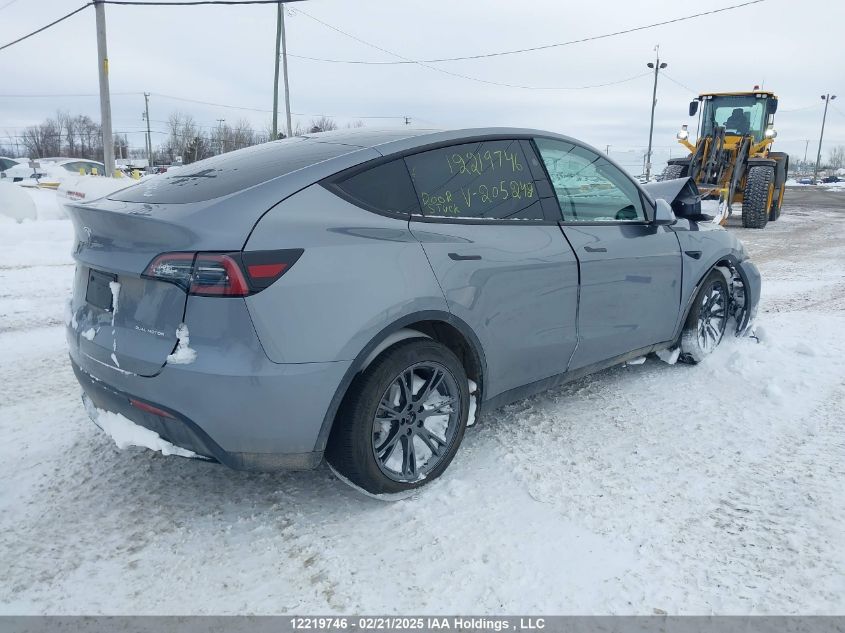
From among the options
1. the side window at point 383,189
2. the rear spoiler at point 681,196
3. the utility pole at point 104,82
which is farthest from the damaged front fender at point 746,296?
the utility pole at point 104,82

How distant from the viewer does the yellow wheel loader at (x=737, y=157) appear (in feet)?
46.4

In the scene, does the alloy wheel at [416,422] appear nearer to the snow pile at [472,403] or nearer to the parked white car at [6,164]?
the snow pile at [472,403]

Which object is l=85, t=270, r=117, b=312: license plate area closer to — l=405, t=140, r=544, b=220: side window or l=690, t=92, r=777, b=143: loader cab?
l=405, t=140, r=544, b=220: side window

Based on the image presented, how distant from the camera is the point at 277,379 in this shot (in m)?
2.35

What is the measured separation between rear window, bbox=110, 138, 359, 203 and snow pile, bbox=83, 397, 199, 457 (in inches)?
36.2

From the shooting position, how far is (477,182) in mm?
3135

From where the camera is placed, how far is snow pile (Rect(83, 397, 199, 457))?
251 cm

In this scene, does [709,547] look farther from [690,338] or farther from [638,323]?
[690,338]

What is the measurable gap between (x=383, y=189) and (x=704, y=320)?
2.98 meters

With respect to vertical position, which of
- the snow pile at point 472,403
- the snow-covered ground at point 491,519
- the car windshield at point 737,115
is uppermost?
the car windshield at point 737,115

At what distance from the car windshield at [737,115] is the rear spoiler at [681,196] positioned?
12.5 meters

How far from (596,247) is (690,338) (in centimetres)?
141

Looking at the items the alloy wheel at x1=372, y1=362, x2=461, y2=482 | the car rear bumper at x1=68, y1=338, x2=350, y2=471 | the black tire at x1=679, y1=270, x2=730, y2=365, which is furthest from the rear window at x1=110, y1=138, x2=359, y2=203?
the black tire at x1=679, y1=270, x2=730, y2=365

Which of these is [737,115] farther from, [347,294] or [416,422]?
[347,294]
